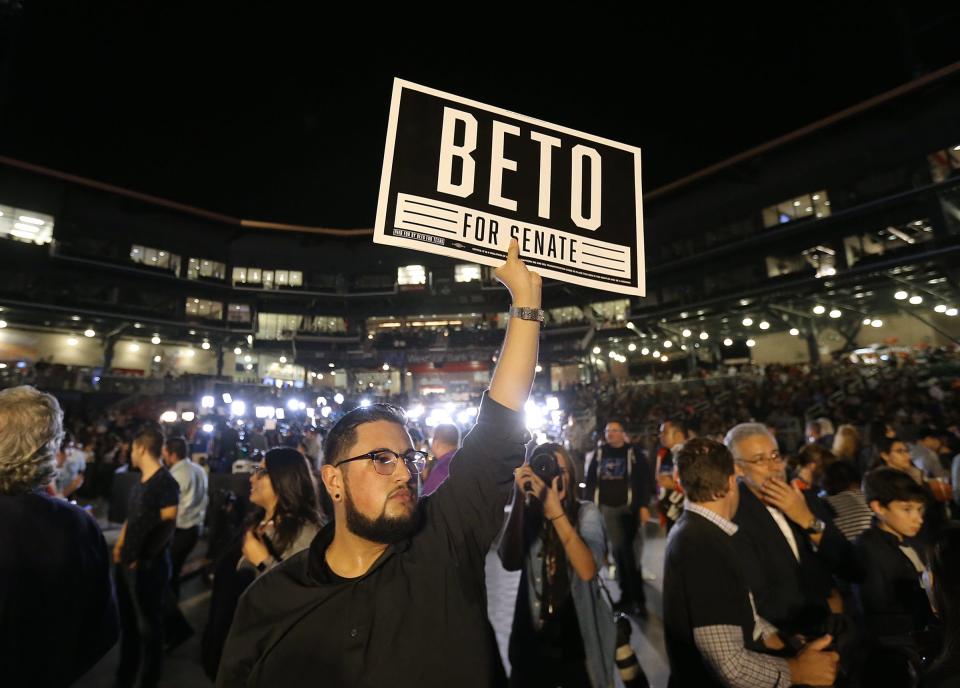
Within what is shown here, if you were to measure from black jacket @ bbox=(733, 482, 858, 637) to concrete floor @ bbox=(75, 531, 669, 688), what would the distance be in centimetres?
176

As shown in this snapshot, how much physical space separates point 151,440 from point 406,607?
3.92 meters

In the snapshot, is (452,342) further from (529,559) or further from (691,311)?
(529,559)

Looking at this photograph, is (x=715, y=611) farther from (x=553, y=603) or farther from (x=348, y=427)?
(x=348, y=427)

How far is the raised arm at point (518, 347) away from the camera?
1.70 m

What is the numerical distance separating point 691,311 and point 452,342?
67.5 feet

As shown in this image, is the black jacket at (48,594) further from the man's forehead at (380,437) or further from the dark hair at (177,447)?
the dark hair at (177,447)

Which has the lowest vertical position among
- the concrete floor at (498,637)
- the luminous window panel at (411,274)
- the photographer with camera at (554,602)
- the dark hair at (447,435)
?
the concrete floor at (498,637)

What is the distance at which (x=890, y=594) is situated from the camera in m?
2.86

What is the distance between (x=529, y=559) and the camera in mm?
2922

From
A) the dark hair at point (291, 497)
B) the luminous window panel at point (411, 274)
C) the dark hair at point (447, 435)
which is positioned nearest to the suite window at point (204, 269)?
the luminous window panel at point (411, 274)

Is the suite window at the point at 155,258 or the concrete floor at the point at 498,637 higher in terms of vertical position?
the suite window at the point at 155,258

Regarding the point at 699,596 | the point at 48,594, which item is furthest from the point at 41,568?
the point at 699,596

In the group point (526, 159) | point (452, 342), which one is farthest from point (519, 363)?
point (452, 342)

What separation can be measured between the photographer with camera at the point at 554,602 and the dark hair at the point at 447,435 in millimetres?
2342
